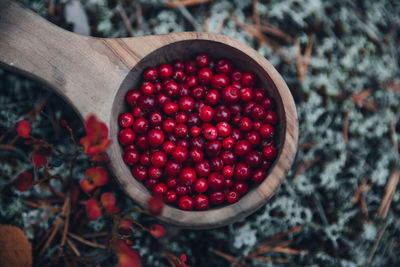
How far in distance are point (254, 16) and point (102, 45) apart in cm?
184

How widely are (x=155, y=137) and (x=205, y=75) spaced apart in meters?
0.72

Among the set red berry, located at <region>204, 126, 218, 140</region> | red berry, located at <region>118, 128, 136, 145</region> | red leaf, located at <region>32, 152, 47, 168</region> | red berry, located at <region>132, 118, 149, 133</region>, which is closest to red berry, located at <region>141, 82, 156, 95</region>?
red berry, located at <region>132, 118, 149, 133</region>

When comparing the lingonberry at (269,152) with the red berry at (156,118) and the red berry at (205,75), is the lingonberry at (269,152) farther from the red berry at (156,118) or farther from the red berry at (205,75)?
the red berry at (156,118)

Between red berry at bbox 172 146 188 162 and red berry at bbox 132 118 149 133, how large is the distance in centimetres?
34

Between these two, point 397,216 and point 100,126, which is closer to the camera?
point 100,126

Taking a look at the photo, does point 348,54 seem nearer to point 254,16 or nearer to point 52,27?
point 254,16

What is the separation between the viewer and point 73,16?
312 cm

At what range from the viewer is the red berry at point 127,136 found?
250 cm

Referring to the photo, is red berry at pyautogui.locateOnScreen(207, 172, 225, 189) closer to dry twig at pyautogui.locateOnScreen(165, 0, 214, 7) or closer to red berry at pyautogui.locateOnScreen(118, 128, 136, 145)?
red berry at pyautogui.locateOnScreen(118, 128, 136, 145)

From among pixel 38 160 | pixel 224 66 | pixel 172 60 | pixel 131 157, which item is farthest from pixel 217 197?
pixel 38 160

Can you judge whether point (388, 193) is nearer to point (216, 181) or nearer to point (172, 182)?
point (216, 181)

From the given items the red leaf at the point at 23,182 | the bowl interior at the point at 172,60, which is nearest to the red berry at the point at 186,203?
the bowl interior at the point at 172,60

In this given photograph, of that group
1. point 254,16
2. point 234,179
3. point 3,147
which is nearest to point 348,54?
point 254,16

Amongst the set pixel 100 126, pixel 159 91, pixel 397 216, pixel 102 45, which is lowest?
pixel 397 216
